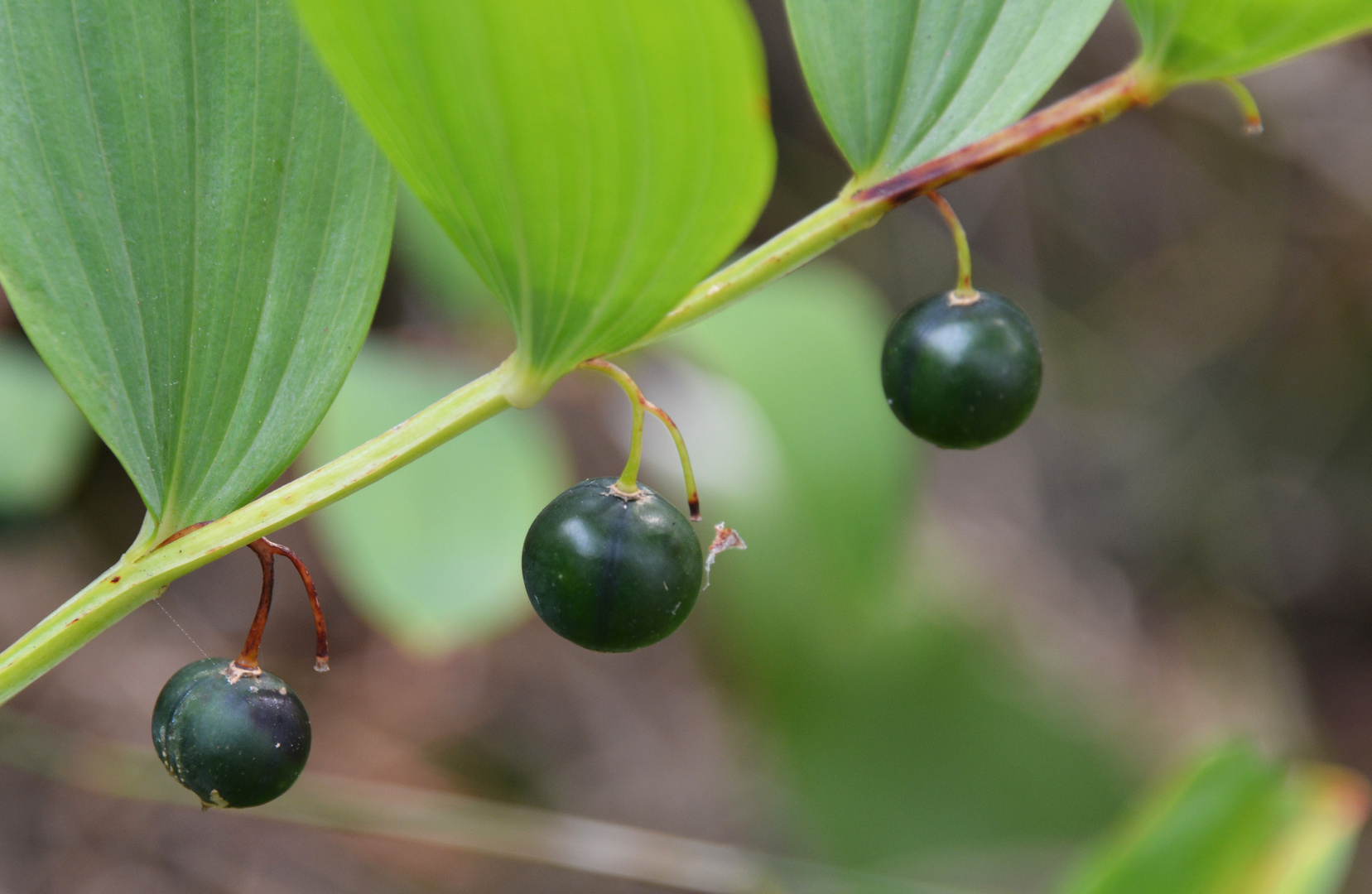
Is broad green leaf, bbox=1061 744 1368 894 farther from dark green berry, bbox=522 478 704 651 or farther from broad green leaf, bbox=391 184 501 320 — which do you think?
broad green leaf, bbox=391 184 501 320

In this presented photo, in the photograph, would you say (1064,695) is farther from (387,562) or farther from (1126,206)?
(387,562)

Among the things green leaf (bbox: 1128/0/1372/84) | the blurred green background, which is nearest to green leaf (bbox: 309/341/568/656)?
the blurred green background

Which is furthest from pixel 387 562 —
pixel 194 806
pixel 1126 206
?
pixel 1126 206

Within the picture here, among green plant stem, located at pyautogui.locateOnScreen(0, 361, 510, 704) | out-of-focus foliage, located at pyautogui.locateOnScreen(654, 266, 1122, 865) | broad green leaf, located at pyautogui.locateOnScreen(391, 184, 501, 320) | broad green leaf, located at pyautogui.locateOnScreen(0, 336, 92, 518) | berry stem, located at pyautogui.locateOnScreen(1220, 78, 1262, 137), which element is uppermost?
green plant stem, located at pyautogui.locateOnScreen(0, 361, 510, 704)

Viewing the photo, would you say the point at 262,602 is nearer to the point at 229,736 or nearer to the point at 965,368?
the point at 229,736

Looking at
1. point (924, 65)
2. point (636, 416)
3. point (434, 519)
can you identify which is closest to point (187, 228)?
point (636, 416)

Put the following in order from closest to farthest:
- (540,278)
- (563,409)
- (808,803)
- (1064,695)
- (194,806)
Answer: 1. (540,278)
2. (194,806)
3. (808,803)
4. (1064,695)
5. (563,409)
